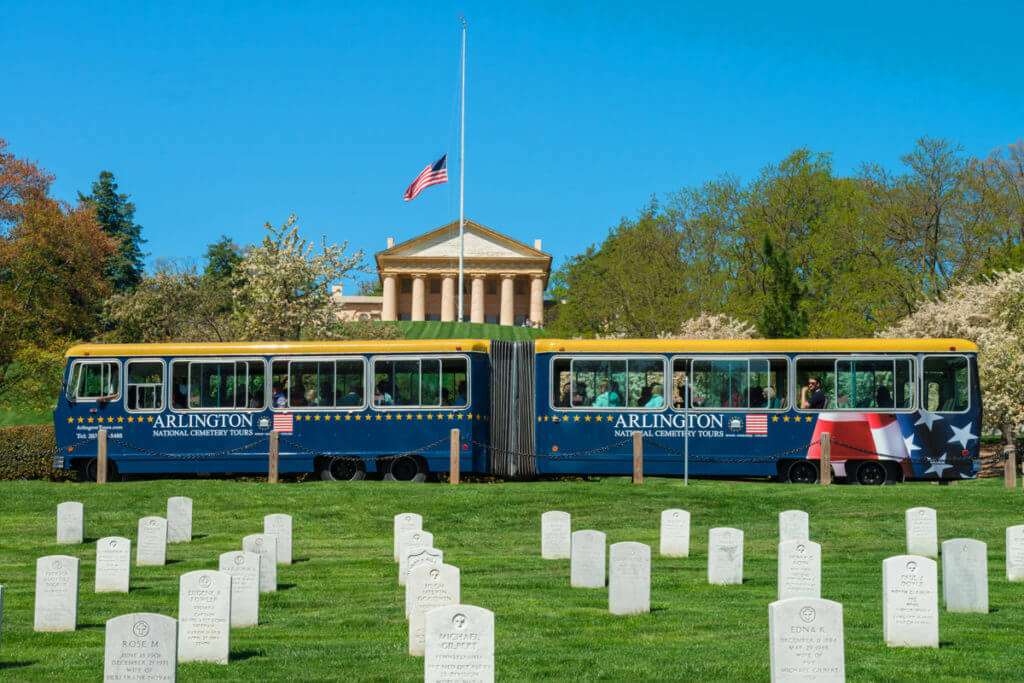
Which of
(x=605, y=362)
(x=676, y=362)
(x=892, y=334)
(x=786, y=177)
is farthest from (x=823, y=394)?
(x=786, y=177)

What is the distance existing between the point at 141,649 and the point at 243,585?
351 centimetres

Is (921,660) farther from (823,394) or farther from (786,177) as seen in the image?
(786,177)

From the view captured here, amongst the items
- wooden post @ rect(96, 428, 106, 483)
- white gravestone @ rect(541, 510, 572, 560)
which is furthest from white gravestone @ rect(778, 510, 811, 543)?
wooden post @ rect(96, 428, 106, 483)

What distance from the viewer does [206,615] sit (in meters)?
9.74

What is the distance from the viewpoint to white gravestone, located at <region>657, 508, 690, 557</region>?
52.5 feet

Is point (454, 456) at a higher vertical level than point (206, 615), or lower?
higher

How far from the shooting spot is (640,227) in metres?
53.8

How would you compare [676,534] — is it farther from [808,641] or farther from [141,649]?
[141,649]

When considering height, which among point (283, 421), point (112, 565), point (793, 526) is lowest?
point (112, 565)

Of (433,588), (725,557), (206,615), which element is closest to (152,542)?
(206,615)

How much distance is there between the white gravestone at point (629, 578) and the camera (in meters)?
11.7

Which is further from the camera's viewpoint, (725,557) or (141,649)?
(725,557)

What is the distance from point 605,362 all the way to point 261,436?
8257 millimetres

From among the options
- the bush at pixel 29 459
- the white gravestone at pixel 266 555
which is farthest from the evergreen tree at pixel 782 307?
the white gravestone at pixel 266 555
